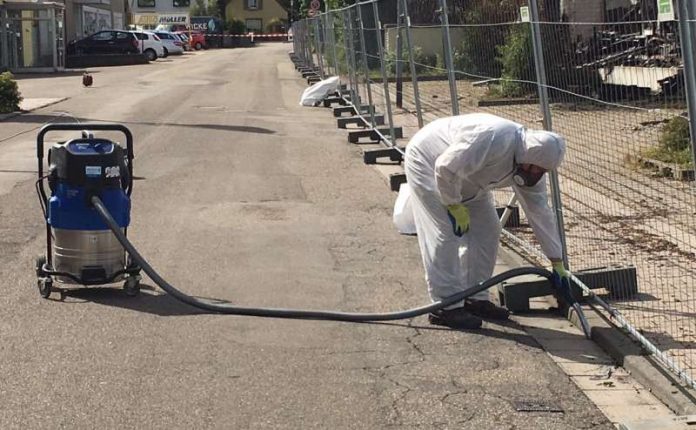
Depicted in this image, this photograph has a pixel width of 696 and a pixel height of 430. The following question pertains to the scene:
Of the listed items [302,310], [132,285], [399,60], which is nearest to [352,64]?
[399,60]

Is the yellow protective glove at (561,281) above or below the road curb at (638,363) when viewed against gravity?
above

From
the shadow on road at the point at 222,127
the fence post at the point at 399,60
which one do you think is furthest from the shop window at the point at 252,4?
the fence post at the point at 399,60

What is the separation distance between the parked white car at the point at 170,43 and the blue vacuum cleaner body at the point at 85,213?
5798 cm

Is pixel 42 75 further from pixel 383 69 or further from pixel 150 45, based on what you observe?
pixel 383 69

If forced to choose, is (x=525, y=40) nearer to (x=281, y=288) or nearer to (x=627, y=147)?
(x=627, y=147)

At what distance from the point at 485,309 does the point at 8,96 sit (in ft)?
59.8

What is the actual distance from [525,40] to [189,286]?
3.08 metres

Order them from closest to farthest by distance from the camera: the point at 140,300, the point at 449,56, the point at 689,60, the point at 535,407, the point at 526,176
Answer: the point at 689,60
the point at 535,407
the point at 526,176
the point at 140,300
the point at 449,56

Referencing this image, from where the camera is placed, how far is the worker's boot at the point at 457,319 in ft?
21.5

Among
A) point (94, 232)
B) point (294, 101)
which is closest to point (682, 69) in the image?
point (94, 232)

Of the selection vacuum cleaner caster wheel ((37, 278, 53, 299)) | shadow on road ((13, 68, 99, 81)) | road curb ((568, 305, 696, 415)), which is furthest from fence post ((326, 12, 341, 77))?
shadow on road ((13, 68, 99, 81))

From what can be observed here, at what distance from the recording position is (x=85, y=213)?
696cm

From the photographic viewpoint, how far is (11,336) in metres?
6.27

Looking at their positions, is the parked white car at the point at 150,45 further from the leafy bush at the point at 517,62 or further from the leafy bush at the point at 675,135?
the leafy bush at the point at 675,135
